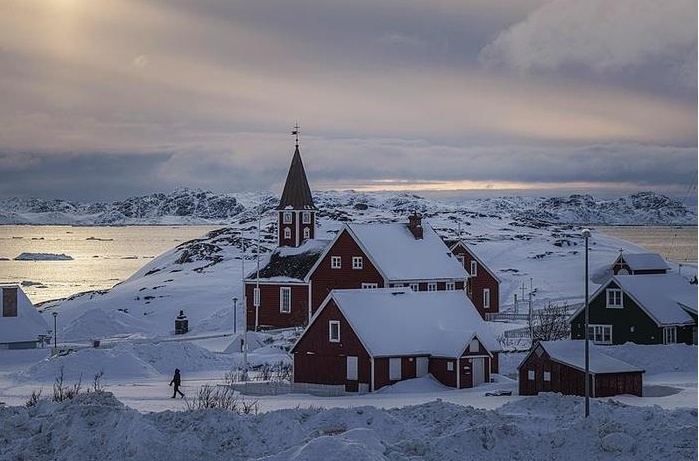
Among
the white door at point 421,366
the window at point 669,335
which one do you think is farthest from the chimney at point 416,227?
the white door at point 421,366

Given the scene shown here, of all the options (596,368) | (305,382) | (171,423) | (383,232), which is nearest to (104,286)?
(383,232)

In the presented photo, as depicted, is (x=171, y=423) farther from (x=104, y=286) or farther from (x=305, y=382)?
(x=104, y=286)

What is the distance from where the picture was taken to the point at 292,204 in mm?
83188

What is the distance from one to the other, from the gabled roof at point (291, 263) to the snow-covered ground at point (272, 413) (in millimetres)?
4017

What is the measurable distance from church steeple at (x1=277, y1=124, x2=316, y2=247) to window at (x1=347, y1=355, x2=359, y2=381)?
110 feet

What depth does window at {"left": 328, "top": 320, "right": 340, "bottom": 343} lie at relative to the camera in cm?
4953

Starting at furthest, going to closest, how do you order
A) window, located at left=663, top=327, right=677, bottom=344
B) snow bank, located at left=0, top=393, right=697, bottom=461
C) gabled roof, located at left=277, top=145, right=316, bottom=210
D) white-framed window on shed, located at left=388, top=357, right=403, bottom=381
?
gabled roof, located at left=277, top=145, right=316, bottom=210, window, located at left=663, top=327, right=677, bottom=344, white-framed window on shed, located at left=388, top=357, right=403, bottom=381, snow bank, located at left=0, top=393, right=697, bottom=461

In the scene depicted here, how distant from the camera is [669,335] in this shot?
54625 millimetres

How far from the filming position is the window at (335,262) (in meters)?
69.9

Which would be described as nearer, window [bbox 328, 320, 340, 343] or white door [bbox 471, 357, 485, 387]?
white door [bbox 471, 357, 485, 387]

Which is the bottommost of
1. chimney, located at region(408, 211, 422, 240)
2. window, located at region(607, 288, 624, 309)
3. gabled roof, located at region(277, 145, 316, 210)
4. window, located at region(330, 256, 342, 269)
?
window, located at region(607, 288, 624, 309)

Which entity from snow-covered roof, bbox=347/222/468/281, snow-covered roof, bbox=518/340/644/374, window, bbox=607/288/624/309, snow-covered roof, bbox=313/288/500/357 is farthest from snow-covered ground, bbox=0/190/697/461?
snow-covered roof, bbox=347/222/468/281

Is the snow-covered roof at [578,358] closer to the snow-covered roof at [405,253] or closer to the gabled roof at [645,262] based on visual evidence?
the gabled roof at [645,262]

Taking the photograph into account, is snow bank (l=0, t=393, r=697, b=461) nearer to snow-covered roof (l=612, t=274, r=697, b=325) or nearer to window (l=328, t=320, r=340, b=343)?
window (l=328, t=320, r=340, b=343)
